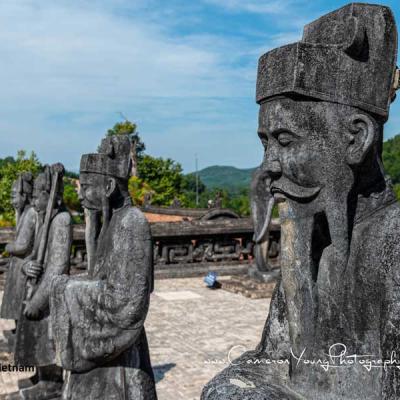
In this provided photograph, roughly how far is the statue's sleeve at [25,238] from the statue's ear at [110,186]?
2.77 meters

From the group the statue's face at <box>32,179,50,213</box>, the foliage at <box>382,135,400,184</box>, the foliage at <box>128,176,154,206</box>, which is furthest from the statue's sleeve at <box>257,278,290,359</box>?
the foliage at <box>382,135,400,184</box>

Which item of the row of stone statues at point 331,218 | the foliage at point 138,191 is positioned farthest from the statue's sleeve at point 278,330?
the foliage at point 138,191

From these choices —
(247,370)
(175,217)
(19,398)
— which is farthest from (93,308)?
(175,217)

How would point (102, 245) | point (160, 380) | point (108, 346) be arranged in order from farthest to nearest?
point (160, 380), point (102, 245), point (108, 346)

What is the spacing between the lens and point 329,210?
2125 millimetres

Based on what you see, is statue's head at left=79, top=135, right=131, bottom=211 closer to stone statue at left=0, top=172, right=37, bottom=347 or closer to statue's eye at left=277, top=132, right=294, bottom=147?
statue's eye at left=277, top=132, right=294, bottom=147

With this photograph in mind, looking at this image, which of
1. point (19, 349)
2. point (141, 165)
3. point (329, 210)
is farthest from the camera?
point (141, 165)

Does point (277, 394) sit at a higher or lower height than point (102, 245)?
lower

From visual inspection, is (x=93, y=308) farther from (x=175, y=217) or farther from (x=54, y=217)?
(x=175, y=217)

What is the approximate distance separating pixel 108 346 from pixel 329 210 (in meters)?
2.22

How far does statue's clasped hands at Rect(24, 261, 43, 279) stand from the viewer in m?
5.84

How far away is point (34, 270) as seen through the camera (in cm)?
584

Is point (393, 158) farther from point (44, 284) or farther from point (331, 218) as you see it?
point (331, 218)

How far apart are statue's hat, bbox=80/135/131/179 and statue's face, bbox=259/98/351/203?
2.26 metres
